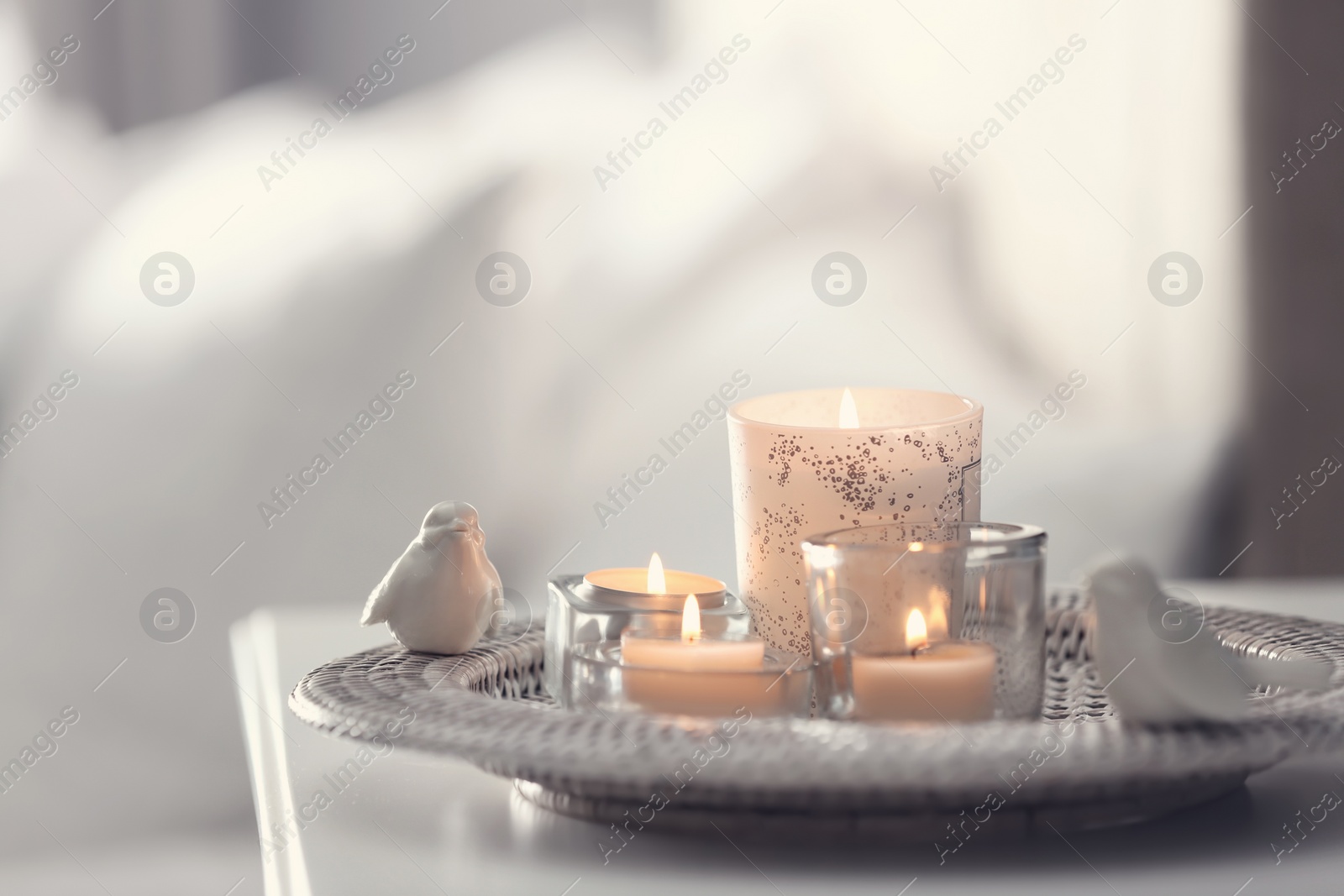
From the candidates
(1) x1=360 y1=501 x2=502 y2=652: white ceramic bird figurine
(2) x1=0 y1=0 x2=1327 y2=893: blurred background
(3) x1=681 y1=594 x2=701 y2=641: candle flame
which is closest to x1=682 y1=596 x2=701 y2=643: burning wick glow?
(3) x1=681 y1=594 x2=701 y2=641: candle flame

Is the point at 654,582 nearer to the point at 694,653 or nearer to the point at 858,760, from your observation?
the point at 694,653

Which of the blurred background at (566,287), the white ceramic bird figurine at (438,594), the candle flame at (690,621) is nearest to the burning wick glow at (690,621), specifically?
the candle flame at (690,621)

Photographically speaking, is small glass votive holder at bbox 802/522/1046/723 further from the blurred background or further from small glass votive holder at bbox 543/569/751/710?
the blurred background

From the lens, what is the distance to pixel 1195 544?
177 centimetres

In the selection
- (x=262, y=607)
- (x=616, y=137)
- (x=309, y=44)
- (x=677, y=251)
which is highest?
(x=309, y=44)

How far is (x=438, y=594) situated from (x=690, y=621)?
147 mm

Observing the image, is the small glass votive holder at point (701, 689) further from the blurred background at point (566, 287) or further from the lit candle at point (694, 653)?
the blurred background at point (566, 287)

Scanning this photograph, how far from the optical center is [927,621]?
48 centimetres

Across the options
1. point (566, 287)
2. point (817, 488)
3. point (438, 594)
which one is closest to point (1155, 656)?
point (817, 488)

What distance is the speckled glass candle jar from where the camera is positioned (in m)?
0.56

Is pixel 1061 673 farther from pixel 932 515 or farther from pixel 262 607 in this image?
pixel 262 607

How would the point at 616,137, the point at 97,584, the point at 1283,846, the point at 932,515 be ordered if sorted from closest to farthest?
the point at 1283,846
the point at 932,515
the point at 97,584
the point at 616,137

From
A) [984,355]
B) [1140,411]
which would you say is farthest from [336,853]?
[1140,411]

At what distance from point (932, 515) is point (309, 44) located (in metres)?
1.28
